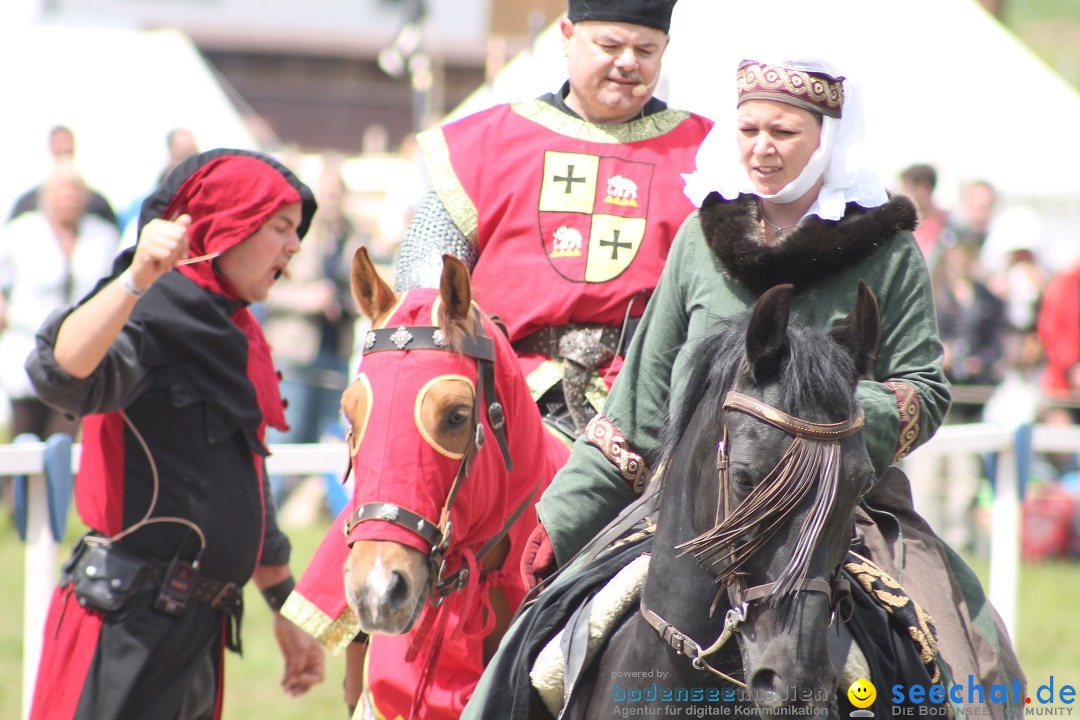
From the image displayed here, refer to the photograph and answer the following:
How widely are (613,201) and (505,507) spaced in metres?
1.06

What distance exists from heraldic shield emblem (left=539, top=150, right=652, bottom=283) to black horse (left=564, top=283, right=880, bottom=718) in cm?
118

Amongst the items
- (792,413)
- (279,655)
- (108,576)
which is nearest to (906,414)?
(792,413)

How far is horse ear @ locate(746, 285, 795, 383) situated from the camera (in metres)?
2.69

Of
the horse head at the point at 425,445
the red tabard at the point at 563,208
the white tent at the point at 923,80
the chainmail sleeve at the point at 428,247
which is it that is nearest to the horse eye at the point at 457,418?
the horse head at the point at 425,445

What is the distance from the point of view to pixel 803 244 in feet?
10.5

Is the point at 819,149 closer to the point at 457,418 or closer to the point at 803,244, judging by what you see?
the point at 803,244

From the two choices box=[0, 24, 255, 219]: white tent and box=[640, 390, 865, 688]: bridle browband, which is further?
box=[0, 24, 255, 219]: white tent

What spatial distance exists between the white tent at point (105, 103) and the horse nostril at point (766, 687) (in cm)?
1112

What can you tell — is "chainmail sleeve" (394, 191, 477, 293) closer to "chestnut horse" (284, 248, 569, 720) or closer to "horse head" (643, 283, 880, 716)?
"chestnut horse" (284, 248, 569, 720)

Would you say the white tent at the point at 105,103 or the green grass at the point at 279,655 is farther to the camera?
the white tent at the point at 105,103

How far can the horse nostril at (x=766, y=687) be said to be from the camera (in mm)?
2518

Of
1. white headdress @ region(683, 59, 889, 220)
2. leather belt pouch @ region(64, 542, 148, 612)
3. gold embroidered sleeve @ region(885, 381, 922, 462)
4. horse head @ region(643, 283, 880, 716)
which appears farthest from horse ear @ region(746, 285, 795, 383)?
leather belt pouch @ region(64, 542, 148, 612)

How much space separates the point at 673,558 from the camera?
2.88 m

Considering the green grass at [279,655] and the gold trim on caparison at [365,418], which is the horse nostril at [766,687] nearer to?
the gold trim on caparison at [365,418]
